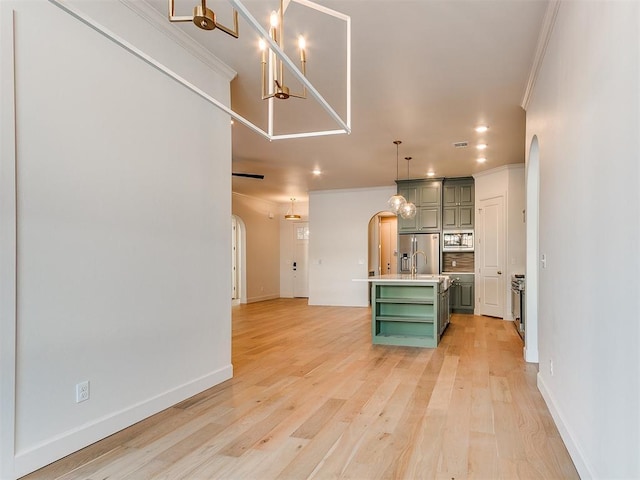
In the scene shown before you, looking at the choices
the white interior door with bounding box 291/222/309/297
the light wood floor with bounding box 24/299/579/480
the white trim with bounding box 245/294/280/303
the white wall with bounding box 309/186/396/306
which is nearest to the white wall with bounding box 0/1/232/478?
the light wood floor with bounding box 24/299/579/480

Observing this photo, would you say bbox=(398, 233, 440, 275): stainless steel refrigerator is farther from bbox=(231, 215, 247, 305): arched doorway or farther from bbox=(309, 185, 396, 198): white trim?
bbox=(231, 215, 247, 305): arched doorway

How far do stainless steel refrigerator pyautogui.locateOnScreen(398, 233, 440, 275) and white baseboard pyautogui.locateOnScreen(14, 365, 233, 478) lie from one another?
6214mm

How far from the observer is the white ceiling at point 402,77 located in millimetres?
2977

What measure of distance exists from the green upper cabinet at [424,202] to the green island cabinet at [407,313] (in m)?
3.20

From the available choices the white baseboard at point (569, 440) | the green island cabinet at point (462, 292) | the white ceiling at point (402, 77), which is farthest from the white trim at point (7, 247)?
the green island cabinet at point (462, 292)

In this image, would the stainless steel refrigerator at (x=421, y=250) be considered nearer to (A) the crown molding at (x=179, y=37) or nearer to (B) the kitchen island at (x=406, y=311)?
(B) the kitchen island at (x=406, y=311)

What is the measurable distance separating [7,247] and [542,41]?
3.86m

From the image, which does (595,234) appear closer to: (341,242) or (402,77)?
(402,77)

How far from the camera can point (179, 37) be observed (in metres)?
3.30

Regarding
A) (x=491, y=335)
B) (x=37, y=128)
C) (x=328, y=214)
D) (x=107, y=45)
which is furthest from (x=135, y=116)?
(x=328, y=214)

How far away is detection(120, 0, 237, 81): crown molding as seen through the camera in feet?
9.46

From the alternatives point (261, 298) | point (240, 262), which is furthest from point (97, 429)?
point (261, 298)

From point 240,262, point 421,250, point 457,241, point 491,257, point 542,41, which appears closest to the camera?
point 542,41

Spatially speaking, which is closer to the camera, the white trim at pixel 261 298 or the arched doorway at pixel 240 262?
the arched doorway at pixel 240 262
